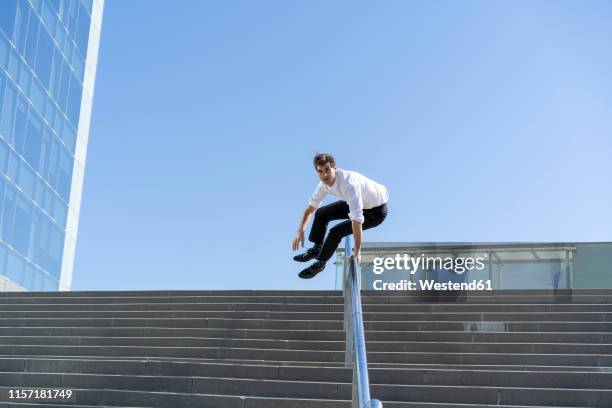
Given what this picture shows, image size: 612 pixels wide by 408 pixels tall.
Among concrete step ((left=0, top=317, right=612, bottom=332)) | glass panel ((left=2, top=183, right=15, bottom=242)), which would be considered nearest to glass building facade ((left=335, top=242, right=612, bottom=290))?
concrete step ((left=0, top=317, right=612, bottom=332))

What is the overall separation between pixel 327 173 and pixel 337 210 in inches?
24.6

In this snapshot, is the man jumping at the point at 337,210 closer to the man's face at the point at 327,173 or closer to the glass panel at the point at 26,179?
the man's face at the point at 327,173

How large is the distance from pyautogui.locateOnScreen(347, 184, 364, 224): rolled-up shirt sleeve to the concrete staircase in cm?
127

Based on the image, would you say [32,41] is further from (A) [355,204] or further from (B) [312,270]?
(A) [355,204]

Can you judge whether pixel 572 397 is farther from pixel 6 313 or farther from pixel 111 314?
pixel 6 313

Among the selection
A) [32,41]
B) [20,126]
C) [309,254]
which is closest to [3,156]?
[20,126]

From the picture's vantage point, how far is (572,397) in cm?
662

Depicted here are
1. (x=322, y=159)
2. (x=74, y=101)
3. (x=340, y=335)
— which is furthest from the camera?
(x=74, y=101)

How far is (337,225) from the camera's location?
25.9 feet

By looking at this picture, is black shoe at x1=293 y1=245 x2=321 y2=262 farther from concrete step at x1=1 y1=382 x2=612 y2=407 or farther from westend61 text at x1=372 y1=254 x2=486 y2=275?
westend61 text at x1=372 y1=254 x2=486 y2=275

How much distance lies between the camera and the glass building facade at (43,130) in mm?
23281

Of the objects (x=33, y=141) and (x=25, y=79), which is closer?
(x=25, y=79)

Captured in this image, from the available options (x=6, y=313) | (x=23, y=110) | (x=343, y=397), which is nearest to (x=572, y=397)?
(x=343, y=397)

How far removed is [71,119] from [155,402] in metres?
23.0
